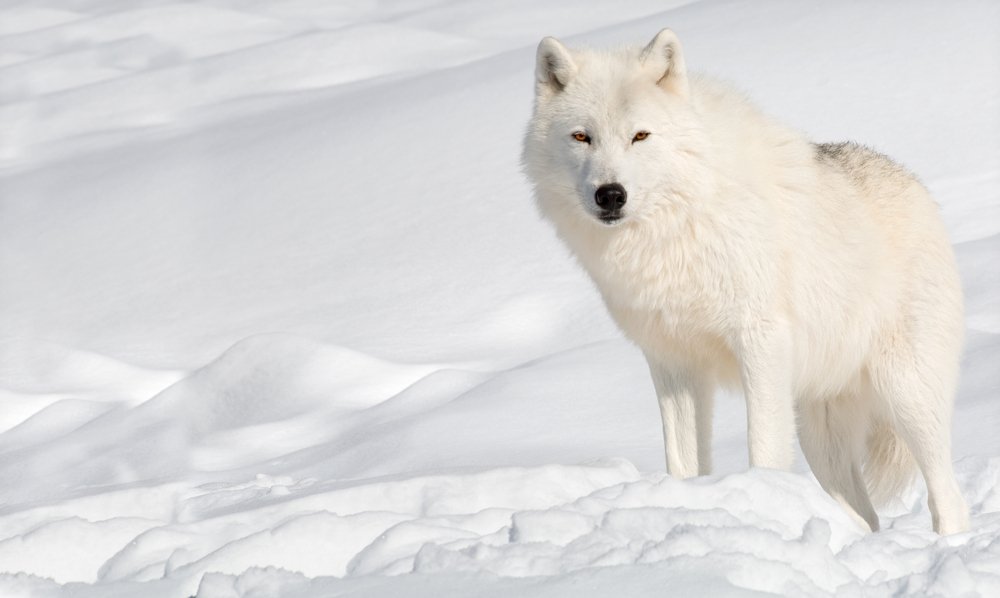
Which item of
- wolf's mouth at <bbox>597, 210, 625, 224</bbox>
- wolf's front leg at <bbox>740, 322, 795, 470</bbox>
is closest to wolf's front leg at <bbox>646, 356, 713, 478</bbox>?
wolf's front leg at <bbox>740, 322, 795, 470</bbox>

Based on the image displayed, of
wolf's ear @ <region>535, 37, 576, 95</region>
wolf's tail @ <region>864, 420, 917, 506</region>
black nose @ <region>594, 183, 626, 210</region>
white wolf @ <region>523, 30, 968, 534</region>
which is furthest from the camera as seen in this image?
wolf's tail @ <region>864, 420, 917, 506</region>

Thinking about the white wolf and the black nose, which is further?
the white wolf

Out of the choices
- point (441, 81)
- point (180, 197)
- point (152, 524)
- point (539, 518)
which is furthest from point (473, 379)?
point (441, 81)

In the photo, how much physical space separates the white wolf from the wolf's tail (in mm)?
25

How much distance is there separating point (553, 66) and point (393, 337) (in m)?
3.98

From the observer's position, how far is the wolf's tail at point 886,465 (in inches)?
196

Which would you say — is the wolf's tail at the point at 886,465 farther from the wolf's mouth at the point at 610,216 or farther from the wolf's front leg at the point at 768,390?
the wolf's mouth at the point at 610,216

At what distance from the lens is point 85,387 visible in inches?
326

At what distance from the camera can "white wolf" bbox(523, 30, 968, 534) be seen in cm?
425

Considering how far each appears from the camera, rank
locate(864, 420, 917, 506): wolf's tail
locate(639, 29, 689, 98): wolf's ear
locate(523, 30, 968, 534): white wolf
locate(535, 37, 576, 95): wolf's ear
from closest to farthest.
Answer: locate(523, 30, 968, 534): white wolf < locate(639, 29, 689, 98): wolf's ear < locate(535, 37, 576, 95): wolf's ear < locate(864, 420, 917, 506): wolf's tail

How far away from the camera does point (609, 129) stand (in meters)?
4.22

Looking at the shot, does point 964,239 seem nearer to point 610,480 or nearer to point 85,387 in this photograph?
point 610,480

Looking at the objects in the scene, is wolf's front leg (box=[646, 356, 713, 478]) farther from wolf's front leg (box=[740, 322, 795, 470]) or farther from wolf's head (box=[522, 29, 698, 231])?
wolf's head (box=[522, 29, 698, 231])

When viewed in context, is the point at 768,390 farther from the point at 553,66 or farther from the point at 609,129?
the point at 553,66
